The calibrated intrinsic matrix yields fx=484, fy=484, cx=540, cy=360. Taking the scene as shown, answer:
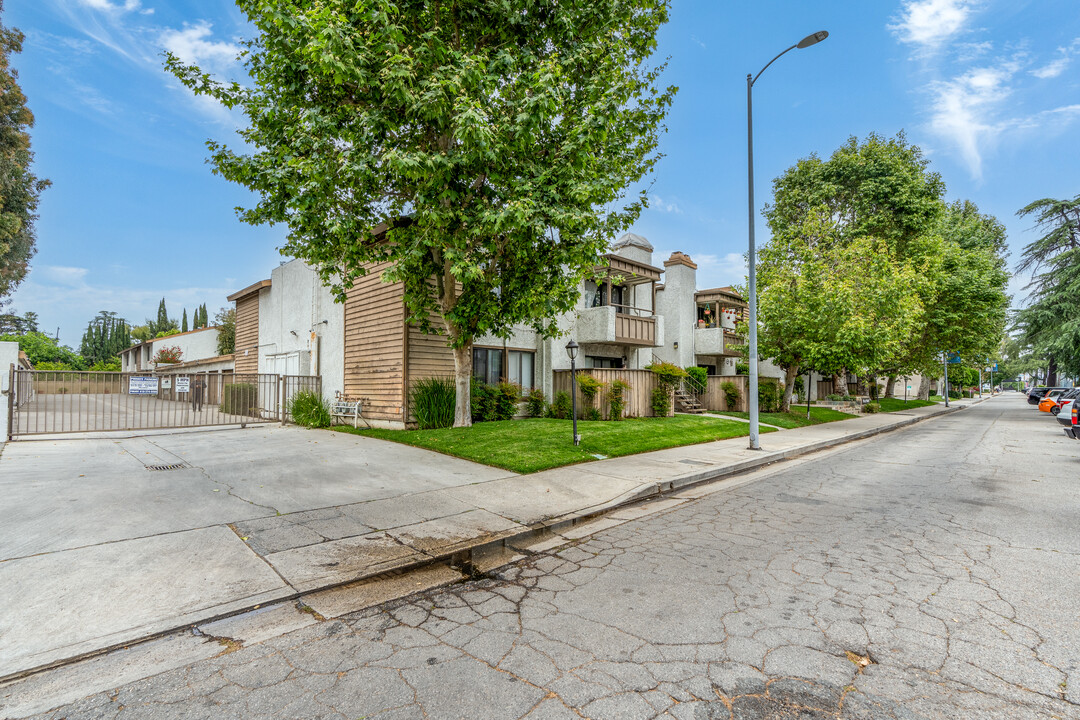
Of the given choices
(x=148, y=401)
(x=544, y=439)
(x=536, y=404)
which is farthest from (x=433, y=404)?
(x=148, y=401)

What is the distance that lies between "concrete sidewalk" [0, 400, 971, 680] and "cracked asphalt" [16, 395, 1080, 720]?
0.65 metres

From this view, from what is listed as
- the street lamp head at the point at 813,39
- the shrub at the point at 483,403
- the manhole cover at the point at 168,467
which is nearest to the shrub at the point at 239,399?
the shrub at the point at 483,403

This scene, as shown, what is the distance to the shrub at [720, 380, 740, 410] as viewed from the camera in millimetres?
23062

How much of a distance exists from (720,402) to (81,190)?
103 ft

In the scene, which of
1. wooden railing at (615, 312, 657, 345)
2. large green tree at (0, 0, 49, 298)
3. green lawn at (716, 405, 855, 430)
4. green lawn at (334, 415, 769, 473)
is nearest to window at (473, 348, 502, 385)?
green lawn at (334, 415, 769, 473)

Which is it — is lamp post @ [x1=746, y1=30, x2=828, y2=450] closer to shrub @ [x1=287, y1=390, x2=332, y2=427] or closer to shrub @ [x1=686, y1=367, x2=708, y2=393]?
shrub @ [x1=686, y1=367, x2=708, y2=393]

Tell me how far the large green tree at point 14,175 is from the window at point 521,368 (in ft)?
60.2

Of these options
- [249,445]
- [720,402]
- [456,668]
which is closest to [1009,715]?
[456,668]

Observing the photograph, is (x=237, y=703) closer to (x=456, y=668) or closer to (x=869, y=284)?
(x=456, y=668)

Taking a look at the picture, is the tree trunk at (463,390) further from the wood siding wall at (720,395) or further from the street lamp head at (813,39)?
the wood siding wall at (720,395)

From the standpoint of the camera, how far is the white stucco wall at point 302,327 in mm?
17344

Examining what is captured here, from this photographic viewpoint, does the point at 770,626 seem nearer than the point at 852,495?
Yes

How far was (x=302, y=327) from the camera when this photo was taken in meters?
19.0

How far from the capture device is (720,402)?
Result: 76.9ft
